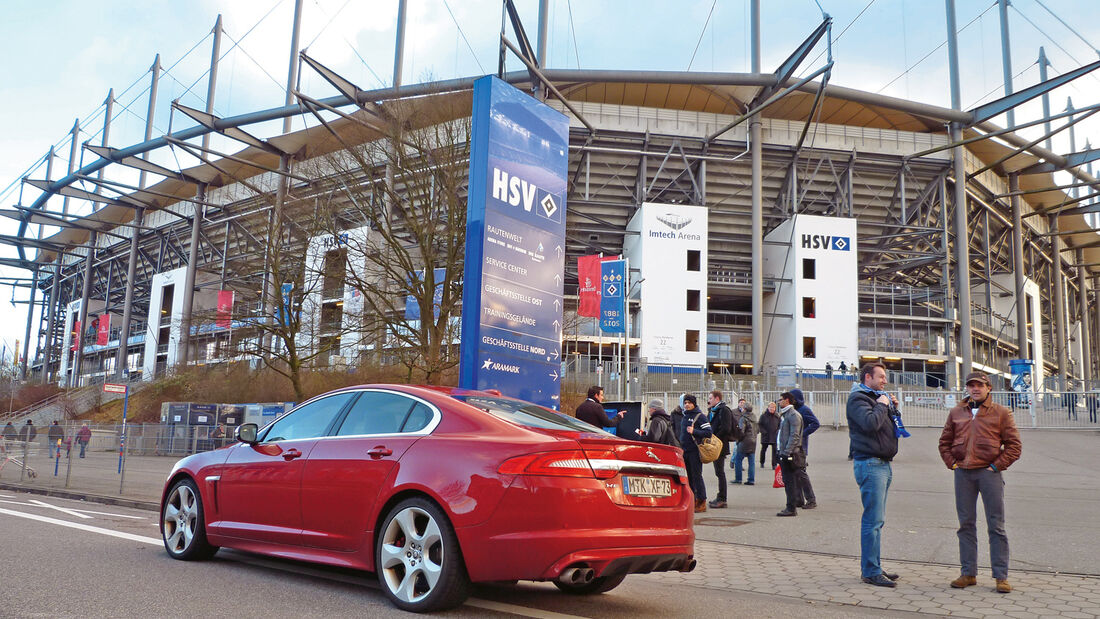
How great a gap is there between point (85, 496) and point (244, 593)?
1025 centimetres

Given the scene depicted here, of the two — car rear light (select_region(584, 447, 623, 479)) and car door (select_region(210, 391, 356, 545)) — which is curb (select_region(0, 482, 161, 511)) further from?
car rear light (select_region(584, 447, 623, 479))

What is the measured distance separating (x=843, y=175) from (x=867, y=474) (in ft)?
161

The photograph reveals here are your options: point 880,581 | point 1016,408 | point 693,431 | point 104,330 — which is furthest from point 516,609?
point 104,330

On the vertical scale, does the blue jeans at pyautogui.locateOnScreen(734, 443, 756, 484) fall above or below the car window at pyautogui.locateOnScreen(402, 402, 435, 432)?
below

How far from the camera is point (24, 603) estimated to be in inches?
173

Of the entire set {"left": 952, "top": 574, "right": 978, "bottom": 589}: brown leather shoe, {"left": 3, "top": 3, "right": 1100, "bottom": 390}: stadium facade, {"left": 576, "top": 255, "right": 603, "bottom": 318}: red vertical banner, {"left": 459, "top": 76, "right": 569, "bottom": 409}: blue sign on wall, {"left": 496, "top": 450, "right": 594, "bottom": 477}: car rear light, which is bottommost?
{"left": 952, "top": 574, "right": 978, "bottom": 589}: brown leather shoe

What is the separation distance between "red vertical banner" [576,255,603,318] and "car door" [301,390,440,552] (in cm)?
2503

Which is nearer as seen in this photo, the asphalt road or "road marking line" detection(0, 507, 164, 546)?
the asphalt road

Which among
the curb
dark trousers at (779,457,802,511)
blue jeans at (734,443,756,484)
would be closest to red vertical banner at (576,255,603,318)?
blue jeans at (734,443,756,484)

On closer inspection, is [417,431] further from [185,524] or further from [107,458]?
[107,458]

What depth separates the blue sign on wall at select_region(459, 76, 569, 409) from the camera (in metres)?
11.0

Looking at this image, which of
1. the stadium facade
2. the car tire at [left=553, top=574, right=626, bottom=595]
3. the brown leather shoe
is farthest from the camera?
the stadium facade

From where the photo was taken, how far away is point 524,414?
5.06 meters

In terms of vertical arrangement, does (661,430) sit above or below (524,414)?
below
